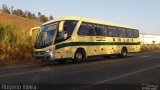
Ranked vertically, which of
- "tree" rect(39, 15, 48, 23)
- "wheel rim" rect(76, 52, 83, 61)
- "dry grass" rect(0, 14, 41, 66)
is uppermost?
"tree" rect(39, 15, 48, 23)

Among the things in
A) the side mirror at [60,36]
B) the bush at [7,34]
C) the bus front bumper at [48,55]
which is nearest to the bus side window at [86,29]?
the side mirror at [60,36]

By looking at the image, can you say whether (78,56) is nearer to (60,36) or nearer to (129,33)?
(60,36)

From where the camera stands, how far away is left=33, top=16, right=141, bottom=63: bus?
69.8 ft

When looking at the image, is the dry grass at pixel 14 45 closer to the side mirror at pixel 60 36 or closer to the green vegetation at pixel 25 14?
the side mirror at pixel 60 36

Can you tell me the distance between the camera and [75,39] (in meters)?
22.6

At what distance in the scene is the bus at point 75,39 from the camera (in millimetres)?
21281

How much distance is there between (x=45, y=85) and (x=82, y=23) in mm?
11976

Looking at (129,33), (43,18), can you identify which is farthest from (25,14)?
(129,33)

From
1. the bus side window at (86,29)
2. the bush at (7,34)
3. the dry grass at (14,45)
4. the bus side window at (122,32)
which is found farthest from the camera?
the bus side window at (122,32)

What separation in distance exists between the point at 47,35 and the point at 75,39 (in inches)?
76.7

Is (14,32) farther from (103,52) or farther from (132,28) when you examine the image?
(132,28)

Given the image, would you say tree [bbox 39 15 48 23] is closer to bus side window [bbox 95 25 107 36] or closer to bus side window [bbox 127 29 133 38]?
bus side window [bbox 127 29 133 38]

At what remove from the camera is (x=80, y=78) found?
46.4 feet

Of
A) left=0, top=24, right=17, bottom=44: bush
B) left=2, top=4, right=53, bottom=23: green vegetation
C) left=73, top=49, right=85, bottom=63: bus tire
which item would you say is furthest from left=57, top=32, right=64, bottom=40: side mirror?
left=2, top=4, right=53, bottom=23: green vegetation
